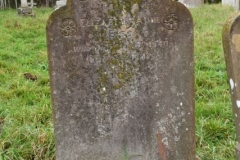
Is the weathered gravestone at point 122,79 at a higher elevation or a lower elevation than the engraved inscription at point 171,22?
lower

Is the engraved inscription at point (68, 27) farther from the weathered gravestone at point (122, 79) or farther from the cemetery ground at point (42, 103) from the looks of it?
the cemetery ground at point (42, 103)

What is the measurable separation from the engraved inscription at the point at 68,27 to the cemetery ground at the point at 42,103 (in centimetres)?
114

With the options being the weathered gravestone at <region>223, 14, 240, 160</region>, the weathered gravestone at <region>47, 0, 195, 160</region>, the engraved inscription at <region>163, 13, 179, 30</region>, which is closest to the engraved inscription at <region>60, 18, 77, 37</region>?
the weathered gravestone at <region>47, 0, 195, 160</region>

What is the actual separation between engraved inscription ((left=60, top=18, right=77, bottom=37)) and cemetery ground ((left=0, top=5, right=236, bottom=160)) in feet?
3.73

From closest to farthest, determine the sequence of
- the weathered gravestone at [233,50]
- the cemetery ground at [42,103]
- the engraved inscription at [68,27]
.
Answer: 1. the weathered gravestone at [233,50]
2. the engraved inscription at [68,27]
3. the cemetery ground at [42,103]

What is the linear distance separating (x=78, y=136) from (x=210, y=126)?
1440 mm

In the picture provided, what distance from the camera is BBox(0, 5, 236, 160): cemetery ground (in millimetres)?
3746

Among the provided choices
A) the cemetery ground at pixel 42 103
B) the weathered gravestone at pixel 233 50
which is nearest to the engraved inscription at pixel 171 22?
the weathered gravestone at pixel 233 50

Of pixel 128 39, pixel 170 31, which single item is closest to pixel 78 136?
pixel 128 39

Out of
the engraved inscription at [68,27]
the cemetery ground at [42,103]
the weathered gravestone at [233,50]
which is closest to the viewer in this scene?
the weathered gravestone at [233,50]

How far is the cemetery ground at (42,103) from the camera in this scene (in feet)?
12.3

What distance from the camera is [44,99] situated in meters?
5.00

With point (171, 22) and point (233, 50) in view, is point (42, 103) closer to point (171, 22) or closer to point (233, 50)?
point (171, 22)

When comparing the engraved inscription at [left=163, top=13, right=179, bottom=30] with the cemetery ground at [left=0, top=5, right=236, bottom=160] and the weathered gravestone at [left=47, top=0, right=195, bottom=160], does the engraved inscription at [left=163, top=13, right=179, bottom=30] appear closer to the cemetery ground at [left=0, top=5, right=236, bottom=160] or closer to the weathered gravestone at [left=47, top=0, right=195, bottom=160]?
the weathered gravestone at [left=47, top=0, right=195, bottom=160]
